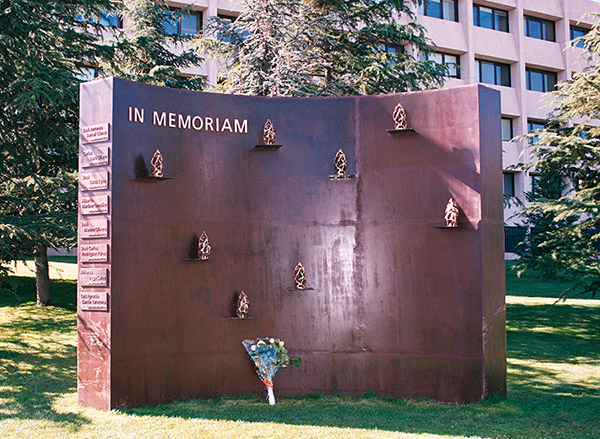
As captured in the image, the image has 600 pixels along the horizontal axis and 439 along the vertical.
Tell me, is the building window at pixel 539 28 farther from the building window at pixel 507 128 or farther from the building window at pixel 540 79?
the building window at pixel 507 128

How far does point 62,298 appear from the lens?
61.0 ft

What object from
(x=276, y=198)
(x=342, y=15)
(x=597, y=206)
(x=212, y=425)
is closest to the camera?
(x=212, y=425)

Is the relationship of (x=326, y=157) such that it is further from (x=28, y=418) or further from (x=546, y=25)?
(x=546, y=25)

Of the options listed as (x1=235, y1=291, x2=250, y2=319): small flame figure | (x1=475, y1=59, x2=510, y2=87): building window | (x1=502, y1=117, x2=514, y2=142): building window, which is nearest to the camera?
(x1=235, y1=291, x2=250, y2=319): small flame figure

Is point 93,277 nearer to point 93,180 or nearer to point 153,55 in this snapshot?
point 93,180

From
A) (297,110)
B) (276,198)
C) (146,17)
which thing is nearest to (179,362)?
(276,198)

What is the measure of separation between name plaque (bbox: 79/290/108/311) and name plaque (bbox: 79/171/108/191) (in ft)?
4.31

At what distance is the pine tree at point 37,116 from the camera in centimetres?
1182

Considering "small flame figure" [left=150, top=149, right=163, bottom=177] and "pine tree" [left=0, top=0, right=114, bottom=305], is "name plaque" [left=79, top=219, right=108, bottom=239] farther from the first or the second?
"pine tree" [left=0, top=0, right=114, bottom=305]

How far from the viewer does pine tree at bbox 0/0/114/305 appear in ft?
38.8

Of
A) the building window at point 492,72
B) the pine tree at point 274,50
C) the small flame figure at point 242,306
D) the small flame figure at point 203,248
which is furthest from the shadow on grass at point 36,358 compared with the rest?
the building window at point 492,72

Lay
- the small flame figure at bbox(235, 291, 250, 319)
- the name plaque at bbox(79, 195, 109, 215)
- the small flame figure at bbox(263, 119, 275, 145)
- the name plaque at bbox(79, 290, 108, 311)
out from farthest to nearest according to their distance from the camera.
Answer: the small flame figure at bbox(263, 119, 275, 145)
the small flame figure at bbox(235, 291, 250, 319)
the name plaque at bbox(79, 195, 109, 215)
the name plaque at bbox(79, 290, 108, 311)

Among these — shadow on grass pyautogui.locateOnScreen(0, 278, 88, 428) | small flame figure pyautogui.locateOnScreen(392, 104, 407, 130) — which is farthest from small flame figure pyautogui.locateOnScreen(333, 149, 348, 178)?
shadow on grass pyautogui.locateOnScreen(0, 278, 88, 428)

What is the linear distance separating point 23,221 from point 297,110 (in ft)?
19.0
